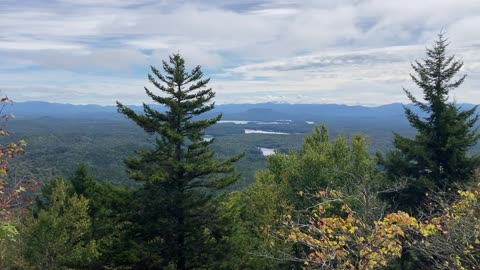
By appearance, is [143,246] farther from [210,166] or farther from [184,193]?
[210,166]

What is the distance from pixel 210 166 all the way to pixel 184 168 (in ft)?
3.87

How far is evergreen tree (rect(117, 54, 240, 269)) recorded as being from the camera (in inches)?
607

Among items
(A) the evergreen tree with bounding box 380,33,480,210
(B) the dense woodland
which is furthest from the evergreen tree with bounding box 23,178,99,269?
(A) the evergreen tree with bounding box 380,33,480,210

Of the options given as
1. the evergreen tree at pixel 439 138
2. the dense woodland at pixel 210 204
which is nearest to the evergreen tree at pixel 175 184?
the dense woodland at pixel 210 204

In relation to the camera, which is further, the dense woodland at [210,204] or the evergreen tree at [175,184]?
the evergreen tree at [175,184]

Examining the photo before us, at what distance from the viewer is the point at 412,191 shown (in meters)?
21.3

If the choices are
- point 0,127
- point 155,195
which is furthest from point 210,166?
point 0,127

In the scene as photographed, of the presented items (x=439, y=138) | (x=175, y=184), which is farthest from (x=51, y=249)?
(x=439, y=138)

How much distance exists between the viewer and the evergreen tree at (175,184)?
50.6 feet

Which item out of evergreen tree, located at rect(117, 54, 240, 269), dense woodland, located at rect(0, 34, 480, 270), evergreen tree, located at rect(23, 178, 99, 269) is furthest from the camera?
evergreen tree, located at rect(23, 178, 99, 269)

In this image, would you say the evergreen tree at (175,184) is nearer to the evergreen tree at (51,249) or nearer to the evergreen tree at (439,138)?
the evergreen tree at (51,249)

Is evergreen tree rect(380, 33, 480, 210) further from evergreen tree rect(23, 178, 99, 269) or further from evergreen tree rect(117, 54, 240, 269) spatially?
evergreen tree rect(23, 178, 99, 269)

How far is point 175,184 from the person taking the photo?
16.1 meters

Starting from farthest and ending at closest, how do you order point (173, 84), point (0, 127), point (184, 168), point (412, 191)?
1. point (412, 191)
2. point (173, 84)
3. point (184, 168)
4. point (0, 127)
